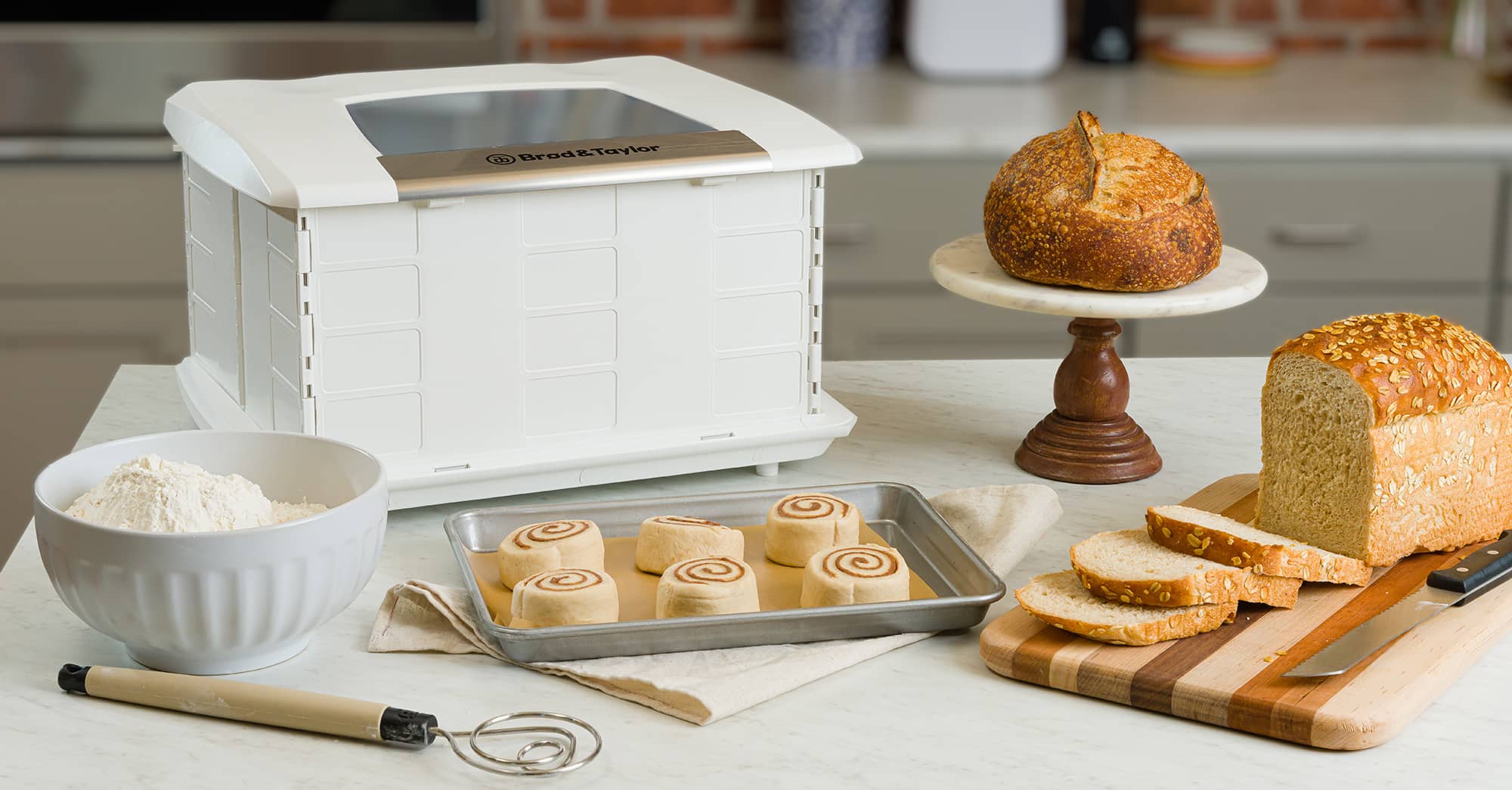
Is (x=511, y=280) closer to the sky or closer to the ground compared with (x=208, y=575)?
closer to the sky

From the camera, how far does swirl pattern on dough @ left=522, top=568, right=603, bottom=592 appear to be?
36.9 inches

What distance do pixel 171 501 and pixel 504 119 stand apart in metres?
0.46

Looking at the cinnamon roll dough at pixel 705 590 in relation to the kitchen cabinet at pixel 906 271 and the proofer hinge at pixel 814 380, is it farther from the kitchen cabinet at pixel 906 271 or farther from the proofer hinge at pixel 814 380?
the kitchen cabinet at pixel 906 271

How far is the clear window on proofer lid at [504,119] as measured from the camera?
3.87 ft

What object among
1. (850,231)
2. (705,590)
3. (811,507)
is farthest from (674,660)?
(850,231)

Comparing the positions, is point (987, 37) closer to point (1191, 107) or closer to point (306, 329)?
point (1191, 107)

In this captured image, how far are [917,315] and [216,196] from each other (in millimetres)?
1345

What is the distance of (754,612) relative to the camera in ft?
3.09

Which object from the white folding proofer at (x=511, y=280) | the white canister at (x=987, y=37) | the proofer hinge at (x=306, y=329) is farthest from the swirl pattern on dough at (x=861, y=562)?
the white canister at (x=987, y=37)

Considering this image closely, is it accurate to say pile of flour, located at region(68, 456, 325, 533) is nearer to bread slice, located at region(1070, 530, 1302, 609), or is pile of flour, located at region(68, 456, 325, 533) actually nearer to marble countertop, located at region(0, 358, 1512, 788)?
marble countertop, located at region(0, 358, 1512, 788)

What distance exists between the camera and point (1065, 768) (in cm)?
85

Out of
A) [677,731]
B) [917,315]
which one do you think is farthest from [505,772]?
Answer: [917,315]

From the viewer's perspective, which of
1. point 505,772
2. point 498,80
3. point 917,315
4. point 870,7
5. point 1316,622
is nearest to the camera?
point 505,772

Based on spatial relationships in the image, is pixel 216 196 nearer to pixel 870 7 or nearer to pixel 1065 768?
pixel 1065 768
